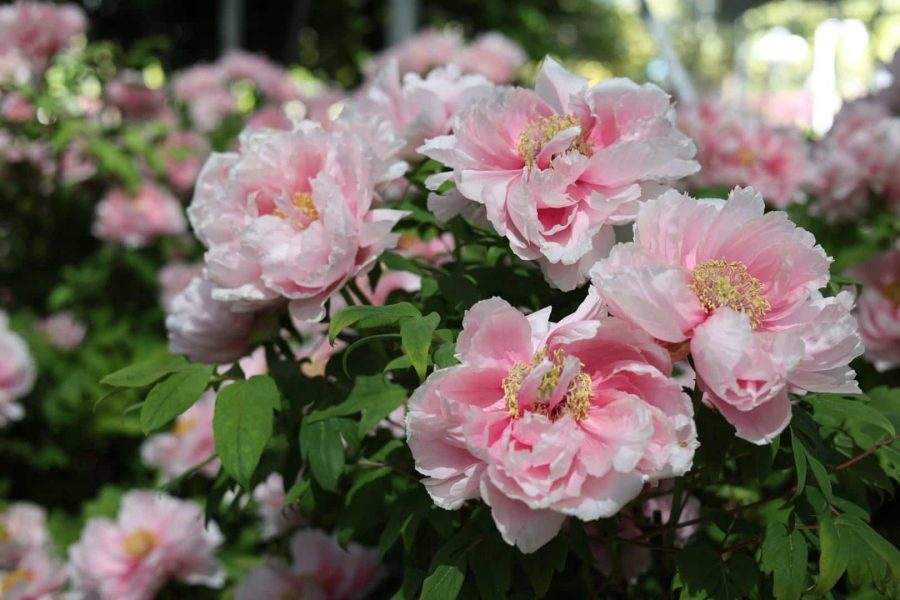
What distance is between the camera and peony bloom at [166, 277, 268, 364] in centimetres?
99

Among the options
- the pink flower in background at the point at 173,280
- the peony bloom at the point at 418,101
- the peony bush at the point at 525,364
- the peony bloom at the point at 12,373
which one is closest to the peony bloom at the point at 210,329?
the peony bush at the point at 525,364

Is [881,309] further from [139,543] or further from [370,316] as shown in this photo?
[139,543]

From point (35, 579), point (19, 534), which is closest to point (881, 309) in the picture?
point (35, 579)

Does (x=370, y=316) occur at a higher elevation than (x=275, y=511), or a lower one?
higher

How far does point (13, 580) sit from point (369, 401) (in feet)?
3.50

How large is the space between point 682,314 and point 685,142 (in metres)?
0.19

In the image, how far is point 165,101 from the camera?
124 inches

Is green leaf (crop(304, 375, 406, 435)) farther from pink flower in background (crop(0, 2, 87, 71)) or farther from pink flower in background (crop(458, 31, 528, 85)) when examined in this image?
pink flower in background (crop(0, 2, 87, 71))

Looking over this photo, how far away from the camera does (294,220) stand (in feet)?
3.08

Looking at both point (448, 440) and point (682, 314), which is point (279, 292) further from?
point (682, 314)

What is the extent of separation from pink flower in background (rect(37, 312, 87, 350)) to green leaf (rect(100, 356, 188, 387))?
5.83 ft

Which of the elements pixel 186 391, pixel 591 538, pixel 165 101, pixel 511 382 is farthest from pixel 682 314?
pixel 165 101

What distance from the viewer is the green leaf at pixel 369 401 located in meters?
0.87

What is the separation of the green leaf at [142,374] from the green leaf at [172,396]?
11mm
